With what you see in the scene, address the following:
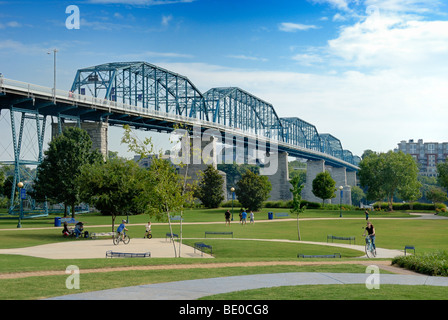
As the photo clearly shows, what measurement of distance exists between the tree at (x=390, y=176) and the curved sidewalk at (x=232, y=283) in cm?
6993

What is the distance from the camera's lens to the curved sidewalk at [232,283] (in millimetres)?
10643

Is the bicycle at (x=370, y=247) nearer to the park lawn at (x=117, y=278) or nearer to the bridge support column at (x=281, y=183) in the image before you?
the park lawn at (x=117, y=278)

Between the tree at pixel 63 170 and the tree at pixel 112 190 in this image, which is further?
Result: the tree at pixel 63 170

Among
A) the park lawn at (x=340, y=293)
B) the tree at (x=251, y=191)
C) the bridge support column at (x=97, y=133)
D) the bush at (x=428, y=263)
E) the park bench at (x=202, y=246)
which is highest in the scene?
the bridge support column at (x=97, y=133)

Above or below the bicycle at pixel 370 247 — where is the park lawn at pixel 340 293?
above

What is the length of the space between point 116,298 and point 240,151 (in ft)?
459

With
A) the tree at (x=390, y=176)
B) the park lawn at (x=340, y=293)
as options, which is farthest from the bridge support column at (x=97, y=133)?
the park lawn at (x=340, y=293)

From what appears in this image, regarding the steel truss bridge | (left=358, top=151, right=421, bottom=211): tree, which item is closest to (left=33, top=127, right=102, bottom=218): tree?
the steel truss bridge

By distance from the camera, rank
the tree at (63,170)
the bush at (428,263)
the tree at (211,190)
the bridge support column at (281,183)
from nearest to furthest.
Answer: the bush at (428,263) < the tree at (63,170) < the tree at (211,190) < the bridge support column at (281,183)

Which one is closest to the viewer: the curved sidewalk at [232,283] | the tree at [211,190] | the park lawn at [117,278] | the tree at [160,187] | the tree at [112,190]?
the curved sidewalk at [232,283]

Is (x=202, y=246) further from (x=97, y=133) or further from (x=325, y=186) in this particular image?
(x=325, y=186)

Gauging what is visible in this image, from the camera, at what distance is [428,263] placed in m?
15.4
